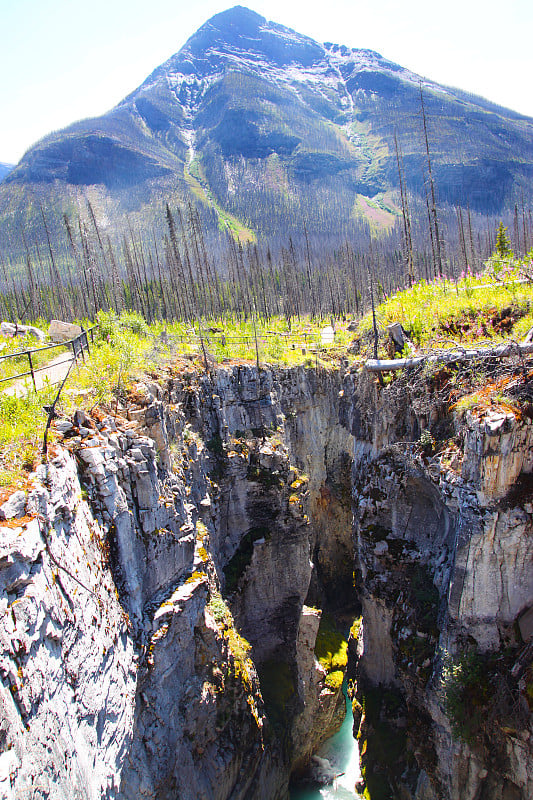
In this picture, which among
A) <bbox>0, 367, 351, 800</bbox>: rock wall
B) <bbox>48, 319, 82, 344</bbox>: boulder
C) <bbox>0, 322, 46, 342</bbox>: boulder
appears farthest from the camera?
<bbox>0, 322, 46, 342</bbox>: boulder

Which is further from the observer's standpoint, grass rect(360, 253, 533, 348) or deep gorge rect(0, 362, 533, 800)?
grass rect(360, 253, 533, 348)

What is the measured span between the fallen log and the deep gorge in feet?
2.98

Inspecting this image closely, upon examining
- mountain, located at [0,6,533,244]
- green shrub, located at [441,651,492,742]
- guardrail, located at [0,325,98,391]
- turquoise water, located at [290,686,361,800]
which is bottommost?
turquoise water, located at [290,686,361,800]

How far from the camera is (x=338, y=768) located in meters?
22.9

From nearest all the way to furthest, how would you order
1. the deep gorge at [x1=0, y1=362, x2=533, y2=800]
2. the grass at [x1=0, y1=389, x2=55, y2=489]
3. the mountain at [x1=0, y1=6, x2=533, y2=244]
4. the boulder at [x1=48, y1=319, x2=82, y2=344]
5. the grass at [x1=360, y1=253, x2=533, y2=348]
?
the deep gorge at [x1=0, y1=362, x2=533, y2=800]
the grass at [x1=0, y1=389, x2=55, y2=489]
the grass at [x1=360, y1=253, x2=533, y2=348]
the boulder at [x1=48, y1=319, x2=82, y2=344]
the mountain at [x1=0, y1=6, x2=533, y2=244]

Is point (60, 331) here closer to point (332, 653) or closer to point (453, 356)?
point (453, 356)

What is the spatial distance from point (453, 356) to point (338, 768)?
21.3 m

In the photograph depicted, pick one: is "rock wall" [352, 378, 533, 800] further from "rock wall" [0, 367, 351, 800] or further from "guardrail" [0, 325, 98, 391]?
"guardrail" [0, 325, 98, 391]

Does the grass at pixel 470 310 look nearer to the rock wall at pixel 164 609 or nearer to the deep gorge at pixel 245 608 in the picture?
the deep gorge at pixel 245 608

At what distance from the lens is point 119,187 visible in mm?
134875

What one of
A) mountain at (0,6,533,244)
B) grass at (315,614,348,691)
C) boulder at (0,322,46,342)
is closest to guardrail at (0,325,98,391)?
boulder at (0,322,46,342)

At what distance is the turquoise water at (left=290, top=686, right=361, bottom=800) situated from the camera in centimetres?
2152

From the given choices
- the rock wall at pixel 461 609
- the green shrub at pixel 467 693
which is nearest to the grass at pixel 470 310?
the rock wall at pixel 461 609

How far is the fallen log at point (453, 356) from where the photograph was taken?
517 inches
